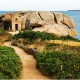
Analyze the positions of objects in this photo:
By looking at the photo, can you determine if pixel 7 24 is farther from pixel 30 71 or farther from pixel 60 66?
pixel 60 66

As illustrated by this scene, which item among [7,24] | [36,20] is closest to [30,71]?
[36,20]

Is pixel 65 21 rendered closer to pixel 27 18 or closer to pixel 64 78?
pixel 27 18

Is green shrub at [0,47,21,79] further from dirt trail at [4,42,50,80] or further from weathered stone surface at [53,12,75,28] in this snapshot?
weathered stone surface at [53,12,75,28]

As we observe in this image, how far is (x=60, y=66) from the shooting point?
15.2m

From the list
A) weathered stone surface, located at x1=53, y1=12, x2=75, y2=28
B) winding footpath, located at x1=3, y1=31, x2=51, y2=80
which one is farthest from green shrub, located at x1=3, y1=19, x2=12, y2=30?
winding footpath, located at x1=3, y1=31, x2=51, y2=80

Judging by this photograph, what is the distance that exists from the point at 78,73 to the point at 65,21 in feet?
120

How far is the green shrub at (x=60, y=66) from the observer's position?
14.6 meters

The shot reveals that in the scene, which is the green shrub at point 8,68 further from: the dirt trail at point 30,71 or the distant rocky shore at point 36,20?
the distant rocky shore at point 36,20

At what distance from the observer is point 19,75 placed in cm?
1494

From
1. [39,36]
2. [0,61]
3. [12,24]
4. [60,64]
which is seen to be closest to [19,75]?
→ [0,61]

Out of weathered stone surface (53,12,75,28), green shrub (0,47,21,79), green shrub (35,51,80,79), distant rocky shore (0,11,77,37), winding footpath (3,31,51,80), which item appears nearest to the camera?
green shrub (0,47,21,79)

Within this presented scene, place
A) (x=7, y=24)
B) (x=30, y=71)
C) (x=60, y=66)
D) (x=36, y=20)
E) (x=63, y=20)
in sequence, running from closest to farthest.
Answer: (x=60, y=66) < (x=30, y=71) < (x=36, y=20) < (x=7, y=24) < (x=63, y=20)

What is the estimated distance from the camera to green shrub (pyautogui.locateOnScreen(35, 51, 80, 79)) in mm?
14570

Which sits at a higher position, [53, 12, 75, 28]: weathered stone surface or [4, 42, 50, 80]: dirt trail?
[4, 42, 50, 80]: dirt trail
